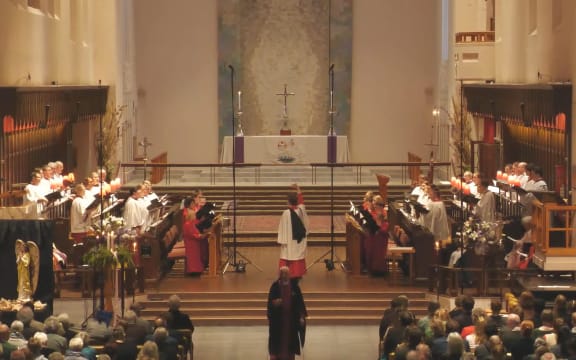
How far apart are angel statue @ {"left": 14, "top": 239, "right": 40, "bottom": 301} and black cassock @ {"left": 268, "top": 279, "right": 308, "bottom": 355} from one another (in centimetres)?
310

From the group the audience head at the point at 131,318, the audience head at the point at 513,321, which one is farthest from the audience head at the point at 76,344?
the audience head at the point at 513,321

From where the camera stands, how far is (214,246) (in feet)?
79.2

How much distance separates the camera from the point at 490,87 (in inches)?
1275

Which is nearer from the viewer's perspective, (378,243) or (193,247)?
(378,243)

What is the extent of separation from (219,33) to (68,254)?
17.3 metres

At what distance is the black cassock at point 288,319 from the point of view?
18.4 m

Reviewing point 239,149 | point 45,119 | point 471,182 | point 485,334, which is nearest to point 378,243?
point 471,182

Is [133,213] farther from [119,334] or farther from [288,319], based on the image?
[119,334]

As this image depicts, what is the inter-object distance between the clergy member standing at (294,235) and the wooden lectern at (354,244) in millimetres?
1194

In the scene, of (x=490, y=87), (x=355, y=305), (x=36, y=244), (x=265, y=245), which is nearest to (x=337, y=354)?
(x=355, y=305)

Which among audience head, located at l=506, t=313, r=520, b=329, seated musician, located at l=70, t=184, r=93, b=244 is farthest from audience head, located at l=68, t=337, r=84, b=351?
seated musician, located at l=70, t=184, r=93, b=244

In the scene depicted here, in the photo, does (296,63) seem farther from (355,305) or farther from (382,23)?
(355,305)

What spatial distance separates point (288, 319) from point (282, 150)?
1806cm

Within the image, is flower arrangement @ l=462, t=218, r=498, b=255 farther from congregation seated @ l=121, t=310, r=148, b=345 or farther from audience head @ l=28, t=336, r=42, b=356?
audience head @ l=28, t=336, r=42, b=356
